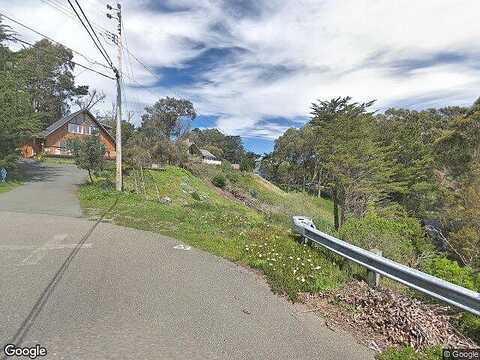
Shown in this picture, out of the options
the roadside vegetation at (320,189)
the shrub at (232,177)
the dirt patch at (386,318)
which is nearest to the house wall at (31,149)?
the roadside vegetation at (320,189)

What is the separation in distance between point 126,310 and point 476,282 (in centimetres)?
561

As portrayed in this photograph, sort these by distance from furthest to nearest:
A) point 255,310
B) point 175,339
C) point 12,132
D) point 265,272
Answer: point 12,132
point 265,272
point 255,310
point 175,339

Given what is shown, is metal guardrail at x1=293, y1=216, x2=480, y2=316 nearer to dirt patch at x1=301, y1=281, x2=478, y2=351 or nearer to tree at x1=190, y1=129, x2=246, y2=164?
dirt patch at x1=301, y1=281, x2=478, y2=351

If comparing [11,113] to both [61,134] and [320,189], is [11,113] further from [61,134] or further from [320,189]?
[320,189]

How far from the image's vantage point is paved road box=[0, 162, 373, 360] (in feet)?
12.0

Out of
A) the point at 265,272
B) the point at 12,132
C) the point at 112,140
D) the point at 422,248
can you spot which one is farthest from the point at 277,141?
the point at 265,272

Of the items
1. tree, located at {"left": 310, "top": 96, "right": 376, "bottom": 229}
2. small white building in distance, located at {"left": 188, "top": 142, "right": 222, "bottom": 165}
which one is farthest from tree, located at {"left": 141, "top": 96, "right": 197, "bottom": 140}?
tree, located at {"left": 310, "top": 96, "right": 376, "bottom": 229}

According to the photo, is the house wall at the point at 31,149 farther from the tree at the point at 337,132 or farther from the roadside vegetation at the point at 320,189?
the tree at the point at 337,132

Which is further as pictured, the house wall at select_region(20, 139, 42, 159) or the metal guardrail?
the house wall at select_region(20, 139, 42, 159)

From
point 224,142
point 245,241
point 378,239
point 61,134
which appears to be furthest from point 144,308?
point 224,142

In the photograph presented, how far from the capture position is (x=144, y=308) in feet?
14.8

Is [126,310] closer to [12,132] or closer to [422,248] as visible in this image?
[422,248]

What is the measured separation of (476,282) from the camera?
222 inches

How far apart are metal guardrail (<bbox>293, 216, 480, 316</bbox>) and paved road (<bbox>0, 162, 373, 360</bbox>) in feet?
4.17
